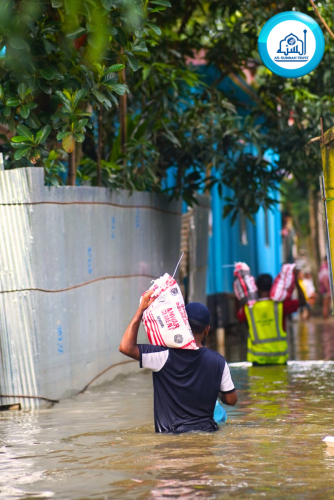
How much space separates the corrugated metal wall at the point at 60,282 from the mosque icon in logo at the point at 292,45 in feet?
8.37

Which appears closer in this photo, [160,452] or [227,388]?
[160,452]

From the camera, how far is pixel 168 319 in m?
5.86

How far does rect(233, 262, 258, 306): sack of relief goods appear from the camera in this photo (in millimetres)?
10734

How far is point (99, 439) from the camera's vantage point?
6.40 metres

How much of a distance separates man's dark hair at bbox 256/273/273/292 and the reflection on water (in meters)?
2.18

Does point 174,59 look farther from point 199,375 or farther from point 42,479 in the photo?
point 42,479

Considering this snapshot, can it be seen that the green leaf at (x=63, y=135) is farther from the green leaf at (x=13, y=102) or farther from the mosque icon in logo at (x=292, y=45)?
the mosque icon in logo at (x=292, y=45)

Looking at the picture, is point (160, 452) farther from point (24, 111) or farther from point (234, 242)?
point (234, 242)

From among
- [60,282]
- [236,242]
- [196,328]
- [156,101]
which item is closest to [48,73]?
[60,282]

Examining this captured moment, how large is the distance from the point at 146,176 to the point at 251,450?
591 centimetres

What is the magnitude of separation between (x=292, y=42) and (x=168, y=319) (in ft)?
12.4

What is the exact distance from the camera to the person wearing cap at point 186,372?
5.84m

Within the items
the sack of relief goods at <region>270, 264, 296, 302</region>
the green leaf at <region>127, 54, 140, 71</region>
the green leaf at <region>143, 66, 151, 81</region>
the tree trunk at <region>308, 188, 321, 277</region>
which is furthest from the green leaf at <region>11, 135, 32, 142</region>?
the tree trunk at <region>308, 188, 321, 277</region>

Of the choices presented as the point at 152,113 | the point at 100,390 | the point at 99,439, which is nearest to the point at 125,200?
the point at 152,113
